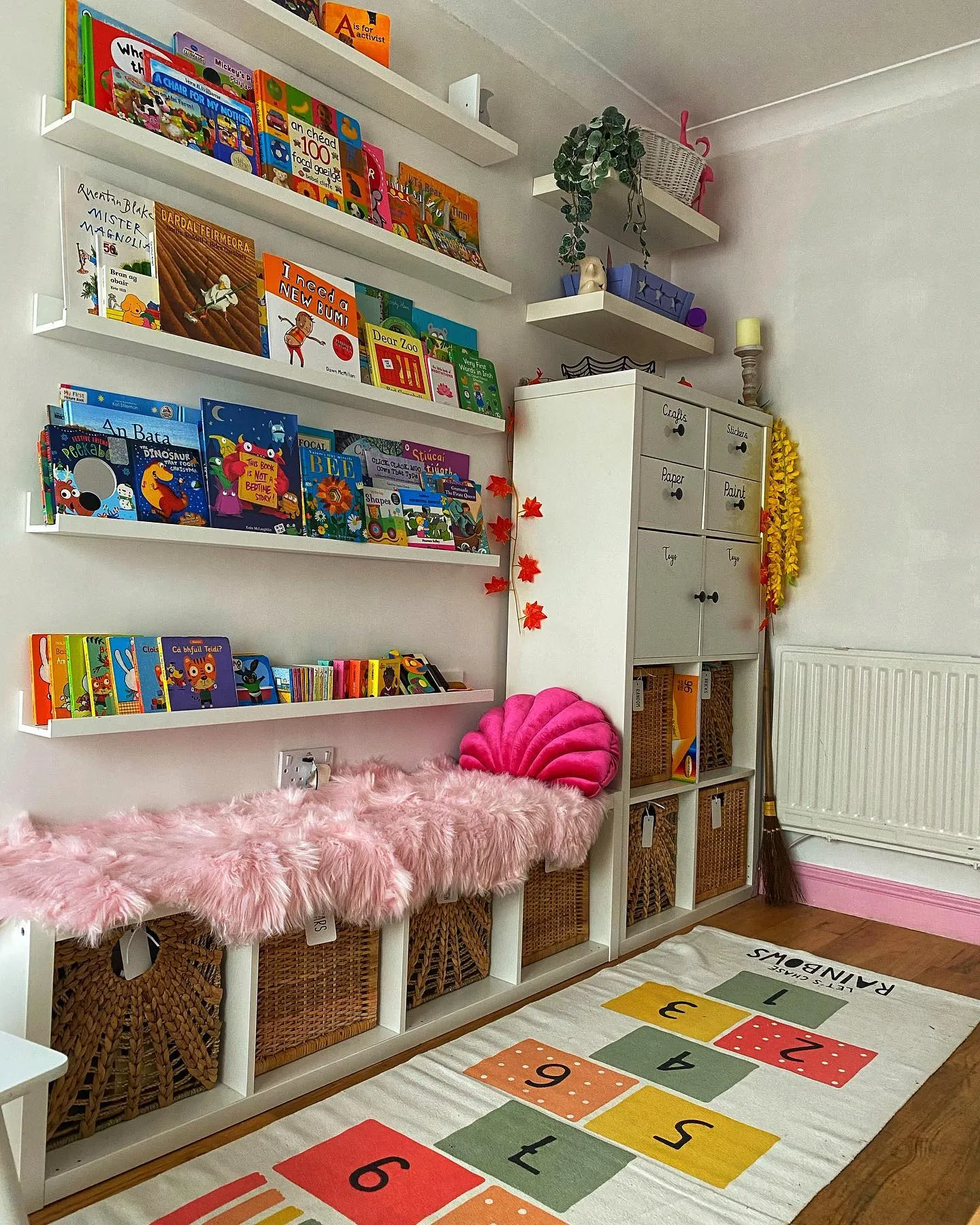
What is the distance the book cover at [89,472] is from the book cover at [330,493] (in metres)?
0.44

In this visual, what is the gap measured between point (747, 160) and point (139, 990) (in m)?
3.24

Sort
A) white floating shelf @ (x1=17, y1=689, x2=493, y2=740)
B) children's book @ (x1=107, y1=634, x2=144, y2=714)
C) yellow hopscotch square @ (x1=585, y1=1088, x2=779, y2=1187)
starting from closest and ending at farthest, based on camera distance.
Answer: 1. yellow hopscotch square @ (x1=585, y1=1088, x2=779, y2=1187)
2. white floating shelf @ (x1=17, y1=689, x2=493, y2=740)
3. children's book @ (x1=107, y1=634, x2=144, y2=714)

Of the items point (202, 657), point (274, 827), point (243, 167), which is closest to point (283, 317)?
point (243, 167)

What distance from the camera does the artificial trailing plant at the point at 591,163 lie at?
273cm

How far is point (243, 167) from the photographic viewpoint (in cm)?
218

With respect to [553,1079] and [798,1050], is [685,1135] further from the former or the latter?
[798,1050]

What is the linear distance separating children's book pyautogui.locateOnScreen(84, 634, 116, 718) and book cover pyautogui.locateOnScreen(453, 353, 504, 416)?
1.21 metres

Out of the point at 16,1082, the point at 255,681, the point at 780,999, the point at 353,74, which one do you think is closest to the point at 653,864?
the point at 780,999

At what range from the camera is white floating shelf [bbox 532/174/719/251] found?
2988 mm

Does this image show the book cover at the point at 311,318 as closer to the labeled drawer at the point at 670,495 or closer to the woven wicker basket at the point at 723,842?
the labeled drawer at the point at 670,495

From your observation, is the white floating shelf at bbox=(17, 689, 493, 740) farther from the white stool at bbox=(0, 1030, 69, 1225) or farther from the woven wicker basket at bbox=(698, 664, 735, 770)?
the woven wicker basket at bbox=(698, 664, 735, 770)

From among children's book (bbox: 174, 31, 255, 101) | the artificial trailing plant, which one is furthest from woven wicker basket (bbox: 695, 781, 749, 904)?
children's book (bbox: 174, 31, 255, 101)

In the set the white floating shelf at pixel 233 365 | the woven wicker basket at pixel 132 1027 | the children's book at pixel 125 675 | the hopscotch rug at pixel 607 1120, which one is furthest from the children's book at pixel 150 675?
the hopscotch rug at pixel 607 1120

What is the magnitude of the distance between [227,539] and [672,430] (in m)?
1.39
